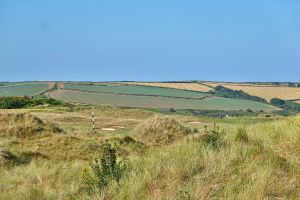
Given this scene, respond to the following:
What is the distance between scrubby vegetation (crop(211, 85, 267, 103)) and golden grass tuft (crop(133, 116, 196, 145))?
8492cm

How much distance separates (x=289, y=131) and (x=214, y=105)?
3632 inches

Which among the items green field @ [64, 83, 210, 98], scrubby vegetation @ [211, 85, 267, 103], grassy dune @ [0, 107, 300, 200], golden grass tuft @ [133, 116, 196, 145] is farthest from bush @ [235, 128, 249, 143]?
scrubby vegetation @ [211, 85, 267, 103]

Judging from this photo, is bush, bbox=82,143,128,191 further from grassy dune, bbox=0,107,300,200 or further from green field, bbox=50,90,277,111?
green field, bbox=50,90,277,111

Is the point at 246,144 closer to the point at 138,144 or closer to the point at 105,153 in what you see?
the point at 105,153

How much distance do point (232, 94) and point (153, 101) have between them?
29.3 metres

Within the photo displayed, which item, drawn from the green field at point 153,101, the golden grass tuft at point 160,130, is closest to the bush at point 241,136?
the golden grass tuft at point 160,130

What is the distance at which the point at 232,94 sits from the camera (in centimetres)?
12862

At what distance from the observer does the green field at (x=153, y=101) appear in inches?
3927

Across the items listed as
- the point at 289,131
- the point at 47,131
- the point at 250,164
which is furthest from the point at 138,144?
the point at 250,164

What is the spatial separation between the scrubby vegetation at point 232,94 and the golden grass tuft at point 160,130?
→ 84.9 meters

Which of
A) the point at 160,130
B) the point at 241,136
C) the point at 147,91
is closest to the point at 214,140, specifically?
the point at 241,136

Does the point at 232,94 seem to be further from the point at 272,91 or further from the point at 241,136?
the point at 241,136

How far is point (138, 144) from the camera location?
2677cm

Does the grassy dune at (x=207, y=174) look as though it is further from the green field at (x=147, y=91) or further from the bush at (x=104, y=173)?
the green field at (x=147, y=91)
